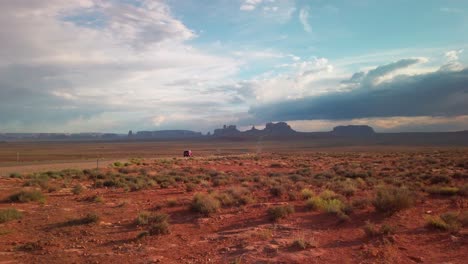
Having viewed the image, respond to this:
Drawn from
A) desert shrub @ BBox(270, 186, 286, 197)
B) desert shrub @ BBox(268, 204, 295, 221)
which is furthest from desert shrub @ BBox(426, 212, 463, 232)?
desert shrub @ BBox(270, 186, 286, 197)

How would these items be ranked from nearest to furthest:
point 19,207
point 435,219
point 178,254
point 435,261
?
point 435,261, point 178,254, point 435,219, point 19,207

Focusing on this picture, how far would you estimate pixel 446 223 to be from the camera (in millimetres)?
10867

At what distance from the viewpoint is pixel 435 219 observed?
36.8ft

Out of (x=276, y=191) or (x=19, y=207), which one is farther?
(x=276, y=191)

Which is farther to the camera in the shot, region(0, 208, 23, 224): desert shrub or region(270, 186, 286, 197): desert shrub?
region(270, 186, 286, 197): desert shrub

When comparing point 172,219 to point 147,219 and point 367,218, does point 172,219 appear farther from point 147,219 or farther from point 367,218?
point 367,218

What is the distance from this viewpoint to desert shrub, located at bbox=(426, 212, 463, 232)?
1060 centimetres

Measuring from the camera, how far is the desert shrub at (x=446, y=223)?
1060cm

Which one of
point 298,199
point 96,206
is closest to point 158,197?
point 96,206

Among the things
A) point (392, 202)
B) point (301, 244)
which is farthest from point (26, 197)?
point (392, 202)

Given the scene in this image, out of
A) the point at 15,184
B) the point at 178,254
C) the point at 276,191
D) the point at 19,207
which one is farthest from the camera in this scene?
the point at 15,184

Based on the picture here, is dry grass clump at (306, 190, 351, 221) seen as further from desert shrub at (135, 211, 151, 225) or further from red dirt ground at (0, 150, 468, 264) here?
desert shrub at (135, 211, 151, 225)

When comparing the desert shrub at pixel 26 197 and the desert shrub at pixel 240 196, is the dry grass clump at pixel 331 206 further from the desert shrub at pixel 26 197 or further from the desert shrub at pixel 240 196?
the desert shrub at pixel 26 197

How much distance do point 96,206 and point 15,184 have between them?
40.6 feet
